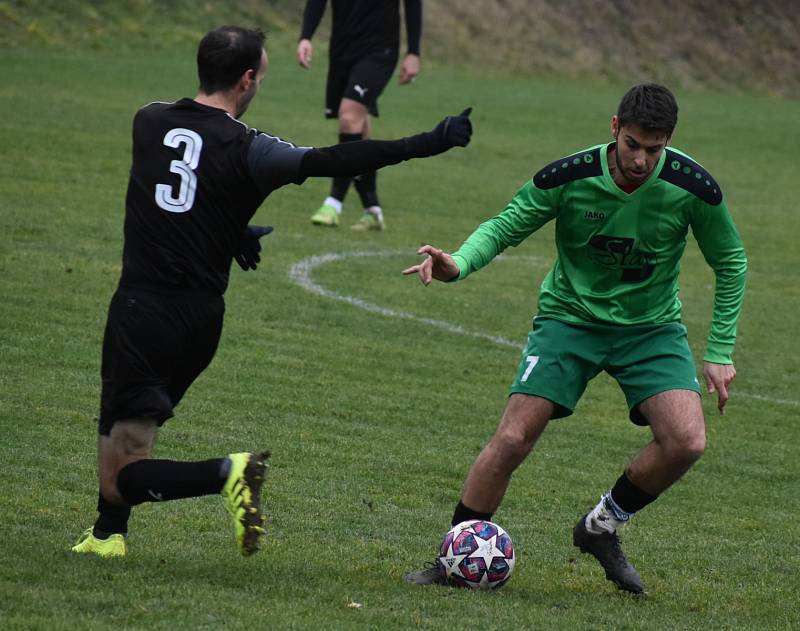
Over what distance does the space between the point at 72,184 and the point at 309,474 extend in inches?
333

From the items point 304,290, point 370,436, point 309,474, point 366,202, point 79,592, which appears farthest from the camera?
point 366,202

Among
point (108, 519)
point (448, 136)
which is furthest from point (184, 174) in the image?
point (108, 519)

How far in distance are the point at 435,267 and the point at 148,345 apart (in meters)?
1.14

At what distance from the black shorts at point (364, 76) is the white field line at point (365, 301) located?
168 cm

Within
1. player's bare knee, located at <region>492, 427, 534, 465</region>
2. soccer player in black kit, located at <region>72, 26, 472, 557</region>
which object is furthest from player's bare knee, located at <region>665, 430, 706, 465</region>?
soccer player in black kit, located at <region>72, 26, 472, 557</region>

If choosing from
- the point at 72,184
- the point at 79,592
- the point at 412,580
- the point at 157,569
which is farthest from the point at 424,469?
the point at 72,184

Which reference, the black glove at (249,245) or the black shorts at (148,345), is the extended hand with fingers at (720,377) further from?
the black shorts at (148,345)

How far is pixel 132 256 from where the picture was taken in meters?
Result: 5.22

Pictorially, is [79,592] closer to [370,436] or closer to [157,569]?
[157,569]

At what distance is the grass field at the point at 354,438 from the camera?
512 cm

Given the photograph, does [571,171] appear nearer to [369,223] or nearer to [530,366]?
[530,366]

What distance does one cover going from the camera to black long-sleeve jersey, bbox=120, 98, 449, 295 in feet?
16.7

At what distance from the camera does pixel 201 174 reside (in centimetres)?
512

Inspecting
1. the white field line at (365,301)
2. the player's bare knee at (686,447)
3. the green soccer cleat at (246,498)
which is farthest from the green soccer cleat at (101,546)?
the white field line at (365,301)
